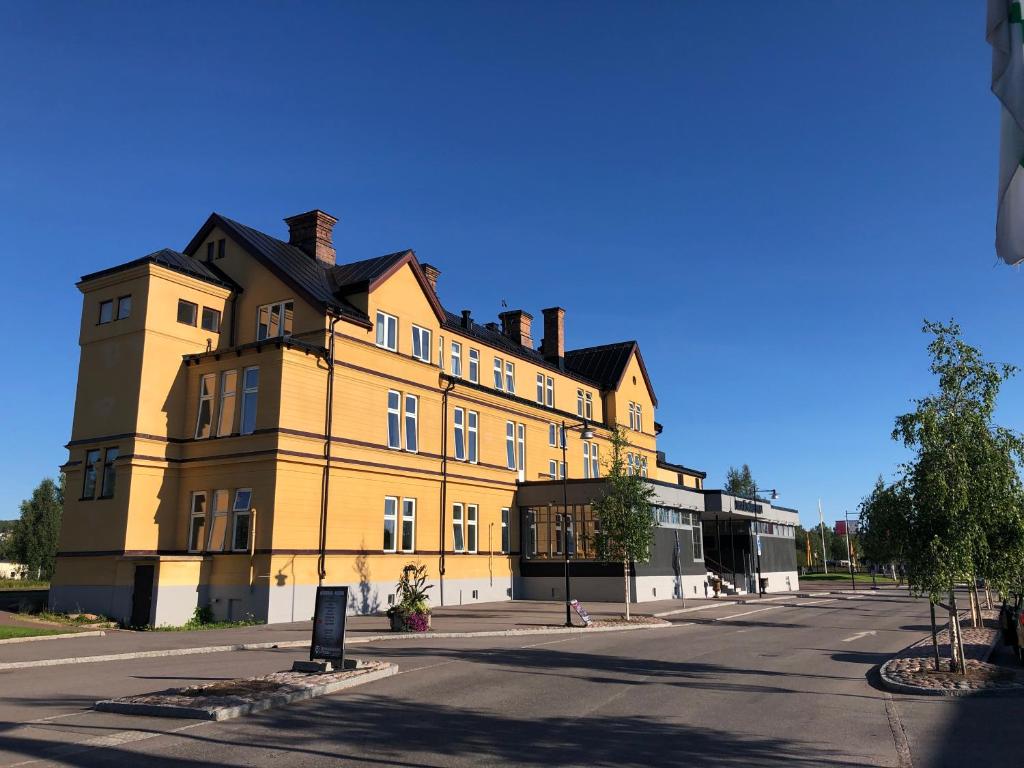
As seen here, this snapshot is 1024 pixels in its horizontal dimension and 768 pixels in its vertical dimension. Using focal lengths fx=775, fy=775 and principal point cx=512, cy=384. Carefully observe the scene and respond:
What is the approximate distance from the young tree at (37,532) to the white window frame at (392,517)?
157 ft

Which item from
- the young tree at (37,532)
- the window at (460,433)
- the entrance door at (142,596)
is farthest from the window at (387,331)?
the young tree at (37,532)

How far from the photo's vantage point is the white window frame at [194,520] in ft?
89.7

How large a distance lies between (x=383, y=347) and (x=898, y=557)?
69.6 feet

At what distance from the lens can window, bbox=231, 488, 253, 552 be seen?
26.3 metres

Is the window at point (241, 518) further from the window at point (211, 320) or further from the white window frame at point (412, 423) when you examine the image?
the white window frame at point (412, 423)

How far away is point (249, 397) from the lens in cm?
2769

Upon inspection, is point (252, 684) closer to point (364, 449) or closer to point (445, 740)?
point (445, 740)

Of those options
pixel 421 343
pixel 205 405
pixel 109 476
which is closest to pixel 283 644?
pixel 109 476

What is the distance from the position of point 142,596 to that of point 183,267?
1184 cm

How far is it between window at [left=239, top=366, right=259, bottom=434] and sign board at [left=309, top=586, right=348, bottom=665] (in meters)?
13.9

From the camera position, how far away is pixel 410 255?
3281 cm

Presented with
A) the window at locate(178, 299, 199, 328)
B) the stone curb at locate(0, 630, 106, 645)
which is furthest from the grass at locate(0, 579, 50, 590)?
the stone curb at locate(0, 630, 106, 645)

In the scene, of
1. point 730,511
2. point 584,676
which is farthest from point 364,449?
point 730,511

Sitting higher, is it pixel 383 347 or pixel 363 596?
pixel 383 347
